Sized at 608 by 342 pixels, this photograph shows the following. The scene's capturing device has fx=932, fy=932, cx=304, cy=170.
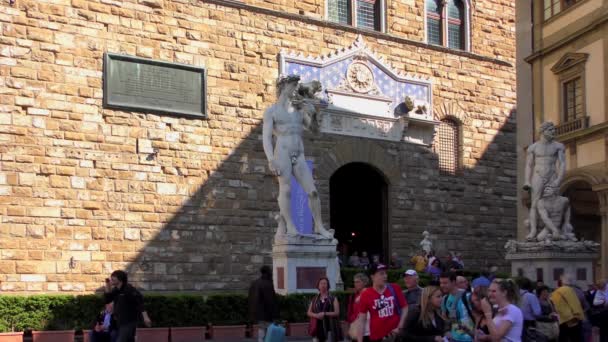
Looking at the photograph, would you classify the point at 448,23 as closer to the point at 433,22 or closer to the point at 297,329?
the point at 433,22

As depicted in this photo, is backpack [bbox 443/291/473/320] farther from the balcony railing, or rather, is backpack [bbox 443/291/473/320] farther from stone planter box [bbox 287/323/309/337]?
the balcony railing

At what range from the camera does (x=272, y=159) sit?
16.0 metres

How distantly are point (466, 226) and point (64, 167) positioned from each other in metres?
12.0

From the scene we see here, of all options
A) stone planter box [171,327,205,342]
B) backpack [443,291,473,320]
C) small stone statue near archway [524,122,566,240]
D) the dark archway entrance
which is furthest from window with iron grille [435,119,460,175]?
backpack [443,291,473,320]

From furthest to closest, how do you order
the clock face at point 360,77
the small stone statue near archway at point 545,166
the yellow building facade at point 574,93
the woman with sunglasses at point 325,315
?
the clock face at point 360,77
the yellow building facade at point 574,93
the small stone statue near archway at point 545,166
the woman with sunglasses at point 325,315

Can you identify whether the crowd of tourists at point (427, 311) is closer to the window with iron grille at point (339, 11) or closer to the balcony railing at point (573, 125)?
the balcony railing at point (573, 125)

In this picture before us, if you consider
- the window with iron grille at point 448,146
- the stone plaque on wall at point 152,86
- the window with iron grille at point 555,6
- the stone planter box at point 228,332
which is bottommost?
the stone planter box at point 228,332

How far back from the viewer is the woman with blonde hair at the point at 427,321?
8367 mm

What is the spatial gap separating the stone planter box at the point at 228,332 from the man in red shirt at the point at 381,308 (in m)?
7.26

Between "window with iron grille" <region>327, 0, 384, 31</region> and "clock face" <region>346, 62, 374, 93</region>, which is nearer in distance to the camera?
"clock face" <region>346, 62, 374, 93</region>

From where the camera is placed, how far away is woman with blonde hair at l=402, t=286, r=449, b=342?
8.37 meters

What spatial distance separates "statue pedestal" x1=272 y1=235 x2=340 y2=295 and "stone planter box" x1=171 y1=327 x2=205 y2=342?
1.54 metres

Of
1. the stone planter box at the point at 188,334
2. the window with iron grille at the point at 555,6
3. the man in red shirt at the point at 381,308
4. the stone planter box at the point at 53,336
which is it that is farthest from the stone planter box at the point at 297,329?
the window with iron grille at the point at 555,6

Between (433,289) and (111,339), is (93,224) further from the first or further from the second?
(433,289)
